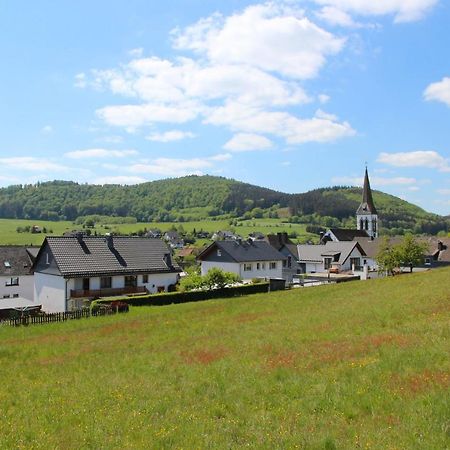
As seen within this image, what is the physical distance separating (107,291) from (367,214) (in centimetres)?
9180

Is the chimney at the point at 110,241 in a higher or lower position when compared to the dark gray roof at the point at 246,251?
higher

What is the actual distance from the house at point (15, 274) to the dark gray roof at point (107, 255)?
507 inches

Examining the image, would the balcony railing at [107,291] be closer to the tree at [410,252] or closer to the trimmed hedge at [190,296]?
the trimmed hedge at [190,296]

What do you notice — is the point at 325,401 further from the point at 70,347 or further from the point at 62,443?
the point at 70,347

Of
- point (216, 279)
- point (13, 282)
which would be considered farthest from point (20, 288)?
point (216, 279)

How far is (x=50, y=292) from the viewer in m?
51.2

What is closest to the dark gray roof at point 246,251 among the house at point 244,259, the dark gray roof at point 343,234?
the house at point 244,259

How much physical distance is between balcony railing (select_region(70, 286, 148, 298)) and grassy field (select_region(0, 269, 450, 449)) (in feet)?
76.9

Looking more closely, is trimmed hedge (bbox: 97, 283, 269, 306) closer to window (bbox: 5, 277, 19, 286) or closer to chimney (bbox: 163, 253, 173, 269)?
chimney (bbox: 163, 253, 173, 269)

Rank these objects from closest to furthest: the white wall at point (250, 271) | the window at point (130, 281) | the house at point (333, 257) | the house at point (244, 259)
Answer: the window at point (130, 281)
the white wall at point (250, 271)
the house at point (244, 259)
the house at point (333, 257)

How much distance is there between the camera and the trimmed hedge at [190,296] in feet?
145

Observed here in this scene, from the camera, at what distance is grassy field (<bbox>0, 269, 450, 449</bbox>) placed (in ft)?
33.0

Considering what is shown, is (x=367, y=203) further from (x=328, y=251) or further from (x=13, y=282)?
(x=13, y=282)

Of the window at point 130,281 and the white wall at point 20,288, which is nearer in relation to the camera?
the window at point 130,281
